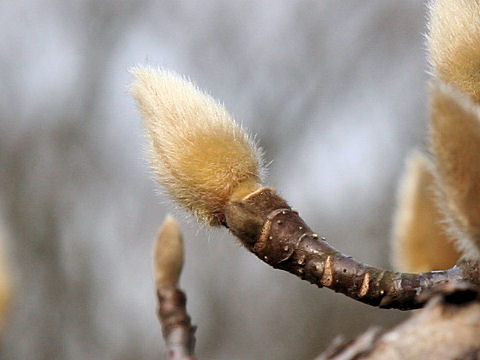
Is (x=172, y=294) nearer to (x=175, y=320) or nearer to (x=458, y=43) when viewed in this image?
(x=175, y=320)

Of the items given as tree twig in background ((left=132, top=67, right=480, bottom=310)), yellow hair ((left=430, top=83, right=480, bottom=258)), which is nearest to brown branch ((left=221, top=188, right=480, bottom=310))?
tree twig in background ((left=132, top=67, right=480, bottom=310))

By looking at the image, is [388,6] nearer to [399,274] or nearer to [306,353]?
[306,353]

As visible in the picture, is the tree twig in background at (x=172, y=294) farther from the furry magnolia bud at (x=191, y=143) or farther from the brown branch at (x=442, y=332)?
the brown branch at (x=442, y=332)

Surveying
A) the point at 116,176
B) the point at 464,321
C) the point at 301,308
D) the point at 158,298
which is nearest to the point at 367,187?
the point at 301,308

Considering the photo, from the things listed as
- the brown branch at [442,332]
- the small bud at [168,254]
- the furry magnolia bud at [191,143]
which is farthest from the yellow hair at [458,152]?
the small bud at [168,254]

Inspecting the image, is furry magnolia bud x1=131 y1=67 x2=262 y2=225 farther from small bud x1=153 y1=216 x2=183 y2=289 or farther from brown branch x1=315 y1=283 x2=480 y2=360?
brown branch x1=315 y1=283 x2=480 y2=360
